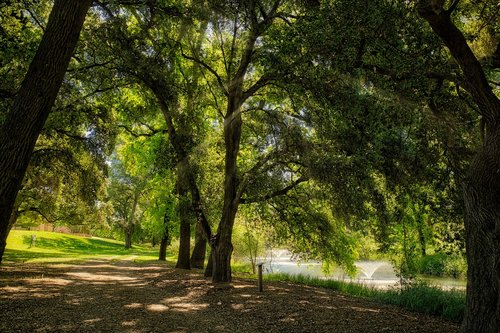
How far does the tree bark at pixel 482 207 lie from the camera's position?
20.6ft

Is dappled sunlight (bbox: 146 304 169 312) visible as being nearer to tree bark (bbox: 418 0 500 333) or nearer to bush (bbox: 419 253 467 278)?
tree bark (bbox: 418 0 500 333)

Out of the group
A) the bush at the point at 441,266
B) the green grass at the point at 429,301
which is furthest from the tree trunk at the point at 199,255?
the bush at the point at 441,266

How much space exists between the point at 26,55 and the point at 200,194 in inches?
328

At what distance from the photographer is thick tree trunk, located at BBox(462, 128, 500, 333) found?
629cm

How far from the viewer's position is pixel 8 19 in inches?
338

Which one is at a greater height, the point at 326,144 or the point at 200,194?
the point at 326,144

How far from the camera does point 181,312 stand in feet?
29.6

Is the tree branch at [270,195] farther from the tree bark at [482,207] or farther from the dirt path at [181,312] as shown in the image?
the tree bark at [482,207]

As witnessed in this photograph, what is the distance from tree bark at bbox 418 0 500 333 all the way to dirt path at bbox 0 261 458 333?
5.28 ft

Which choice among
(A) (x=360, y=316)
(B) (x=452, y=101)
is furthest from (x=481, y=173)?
(A) (x=360, y=316)

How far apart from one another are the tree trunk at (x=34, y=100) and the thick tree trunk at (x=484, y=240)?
22.8ft

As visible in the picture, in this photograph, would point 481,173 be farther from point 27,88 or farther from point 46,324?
point 46,324

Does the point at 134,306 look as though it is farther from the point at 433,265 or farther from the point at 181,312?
the point at 433,265

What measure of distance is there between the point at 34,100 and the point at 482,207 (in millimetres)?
7245
